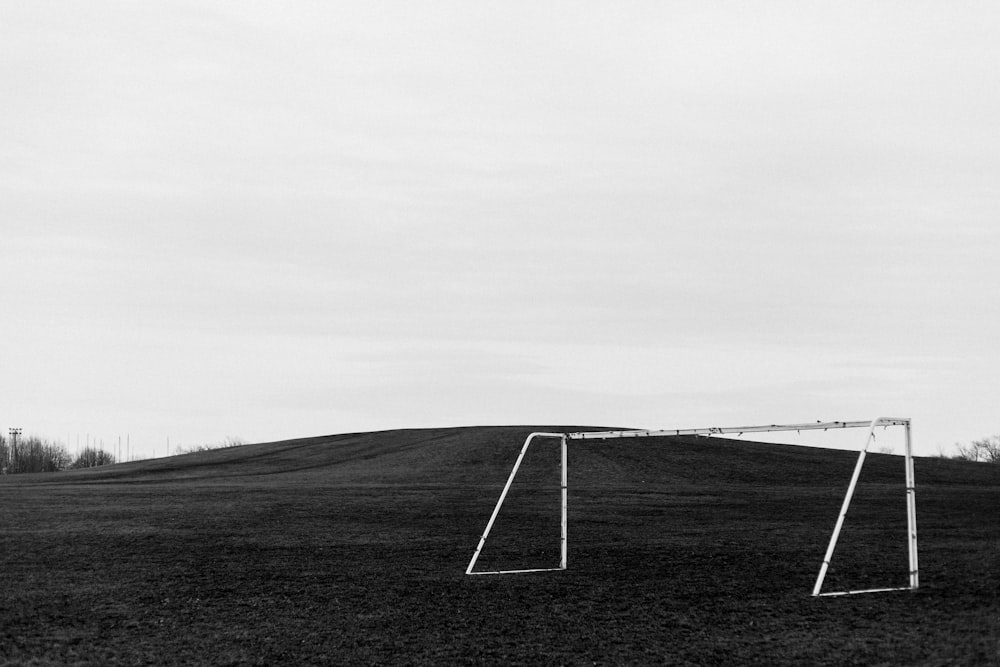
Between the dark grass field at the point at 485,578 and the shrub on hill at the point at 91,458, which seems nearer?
the dark grass field at the point at 485,578

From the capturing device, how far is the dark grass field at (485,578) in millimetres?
13008

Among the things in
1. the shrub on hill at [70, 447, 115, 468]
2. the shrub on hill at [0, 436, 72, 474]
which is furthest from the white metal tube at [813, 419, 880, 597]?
the shrub on hill at [70, 447, 115, 468]

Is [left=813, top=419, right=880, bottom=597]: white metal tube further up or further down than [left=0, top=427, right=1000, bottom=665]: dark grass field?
further up

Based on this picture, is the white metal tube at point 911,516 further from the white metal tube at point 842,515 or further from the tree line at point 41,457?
the tree line at point 41,457

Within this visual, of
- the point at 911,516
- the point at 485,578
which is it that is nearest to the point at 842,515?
the point at 911,516

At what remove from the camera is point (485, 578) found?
60.6 feet

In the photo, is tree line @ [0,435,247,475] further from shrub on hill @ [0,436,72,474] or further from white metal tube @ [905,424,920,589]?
white metal tube @ [905,424,920,589]

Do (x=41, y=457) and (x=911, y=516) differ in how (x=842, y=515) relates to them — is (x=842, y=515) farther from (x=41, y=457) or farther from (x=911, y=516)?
(x=41, y=457)

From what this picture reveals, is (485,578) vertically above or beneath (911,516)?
beneath

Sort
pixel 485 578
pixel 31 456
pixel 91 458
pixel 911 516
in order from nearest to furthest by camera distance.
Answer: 1. pixel 911 516
2. pixel 485 578
3. pixel 31 456
4. pixel 91 458

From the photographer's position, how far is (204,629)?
14367 millimetres

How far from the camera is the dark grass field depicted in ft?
42.7

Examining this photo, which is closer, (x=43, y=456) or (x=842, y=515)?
(x=842, y=515)

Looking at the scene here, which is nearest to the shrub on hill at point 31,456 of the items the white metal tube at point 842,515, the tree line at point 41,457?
the tree line at point 41,457
